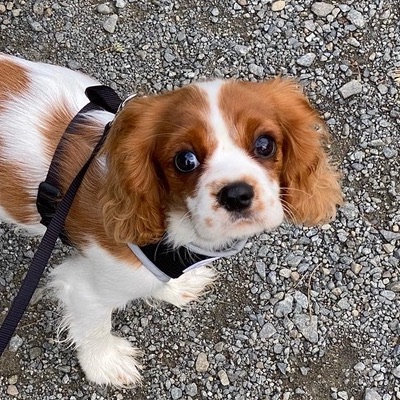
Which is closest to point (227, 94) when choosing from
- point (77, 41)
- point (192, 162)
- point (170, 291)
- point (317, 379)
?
point (192, 162)

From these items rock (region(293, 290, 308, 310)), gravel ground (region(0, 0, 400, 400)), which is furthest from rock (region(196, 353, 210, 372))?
rock (region(293, 290, 308, 310))

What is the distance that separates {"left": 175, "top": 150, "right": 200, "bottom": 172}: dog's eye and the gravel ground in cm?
153

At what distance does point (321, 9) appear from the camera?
14.2 feet

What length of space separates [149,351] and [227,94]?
1817 millimetres

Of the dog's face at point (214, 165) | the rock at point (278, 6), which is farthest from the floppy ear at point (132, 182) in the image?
the rock at point (278, 6)

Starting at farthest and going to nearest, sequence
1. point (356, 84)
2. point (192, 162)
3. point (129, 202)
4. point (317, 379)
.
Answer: point (356, 84), point (317, 379), point (129, 202), point (192, 162)

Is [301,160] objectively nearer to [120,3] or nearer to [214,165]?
[214,165]

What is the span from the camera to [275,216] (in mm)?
2408

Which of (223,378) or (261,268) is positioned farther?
(261,268)

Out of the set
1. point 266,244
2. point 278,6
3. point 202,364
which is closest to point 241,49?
point 278,6

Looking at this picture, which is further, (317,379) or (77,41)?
(77,41)

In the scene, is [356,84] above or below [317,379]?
above

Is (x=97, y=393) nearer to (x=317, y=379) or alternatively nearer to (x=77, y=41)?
(x=317, y=379)

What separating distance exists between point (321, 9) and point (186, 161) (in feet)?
7.70
